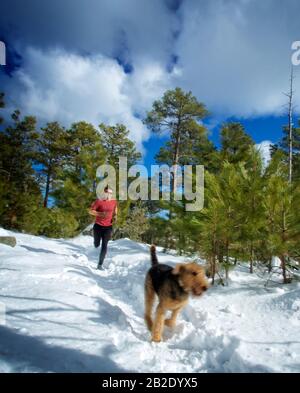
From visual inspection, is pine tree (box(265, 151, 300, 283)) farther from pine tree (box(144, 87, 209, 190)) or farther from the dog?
pine tree (box(144, 87, 209, 190))

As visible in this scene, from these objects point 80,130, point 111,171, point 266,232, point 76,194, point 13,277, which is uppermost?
point 80,130

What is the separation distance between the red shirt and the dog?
4340 millimetres

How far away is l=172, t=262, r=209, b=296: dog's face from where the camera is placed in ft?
10.8

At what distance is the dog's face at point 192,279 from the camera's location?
328cm

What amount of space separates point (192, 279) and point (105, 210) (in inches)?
208

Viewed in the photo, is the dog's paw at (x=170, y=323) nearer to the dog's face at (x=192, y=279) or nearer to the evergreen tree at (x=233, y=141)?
the dog's face at (x=192, y=279)

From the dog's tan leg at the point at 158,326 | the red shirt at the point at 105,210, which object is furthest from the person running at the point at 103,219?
the dog's tan leg at the point at 158,326

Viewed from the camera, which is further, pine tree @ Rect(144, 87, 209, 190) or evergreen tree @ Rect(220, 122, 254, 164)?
pine tree @ Rect(144, 87, 209, 190)

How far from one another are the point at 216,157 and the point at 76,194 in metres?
12.9

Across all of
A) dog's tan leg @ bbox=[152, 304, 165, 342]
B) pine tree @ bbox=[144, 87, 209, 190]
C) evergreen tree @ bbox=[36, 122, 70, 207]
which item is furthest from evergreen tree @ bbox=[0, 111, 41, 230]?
dog's tan leg @ bbox=[152, 304, 165, 342]

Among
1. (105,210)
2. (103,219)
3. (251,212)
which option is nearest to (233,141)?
(251,212)

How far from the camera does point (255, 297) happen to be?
194 inches
